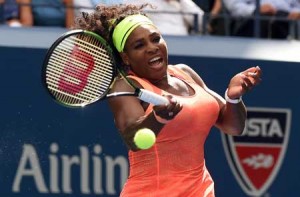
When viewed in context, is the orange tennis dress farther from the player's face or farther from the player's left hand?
the player's left hand

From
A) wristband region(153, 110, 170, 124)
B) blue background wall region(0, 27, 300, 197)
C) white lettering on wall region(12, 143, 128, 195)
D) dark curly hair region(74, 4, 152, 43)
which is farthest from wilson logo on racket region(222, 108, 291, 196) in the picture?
wristband region(153, 110, 170, 124)

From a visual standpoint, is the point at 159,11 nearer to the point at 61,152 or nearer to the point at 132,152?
the point at 61,152

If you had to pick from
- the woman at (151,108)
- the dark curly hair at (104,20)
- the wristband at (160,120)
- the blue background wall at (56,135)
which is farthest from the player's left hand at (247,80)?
the blue background wall at (56,135)

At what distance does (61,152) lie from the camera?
22.9 ft

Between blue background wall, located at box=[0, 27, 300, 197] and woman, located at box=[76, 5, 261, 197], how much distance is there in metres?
2.26

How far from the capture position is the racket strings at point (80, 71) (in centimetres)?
453

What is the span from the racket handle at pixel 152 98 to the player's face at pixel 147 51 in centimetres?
29

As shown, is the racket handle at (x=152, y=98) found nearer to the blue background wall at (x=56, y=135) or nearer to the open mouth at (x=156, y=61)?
the open mouth at (x=156, y=61)

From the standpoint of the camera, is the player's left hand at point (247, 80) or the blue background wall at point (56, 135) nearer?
the player's left hand at point (247, 80)

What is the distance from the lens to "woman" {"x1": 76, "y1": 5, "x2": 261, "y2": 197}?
14.9 feet

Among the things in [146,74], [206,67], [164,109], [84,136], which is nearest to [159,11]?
[206,67]

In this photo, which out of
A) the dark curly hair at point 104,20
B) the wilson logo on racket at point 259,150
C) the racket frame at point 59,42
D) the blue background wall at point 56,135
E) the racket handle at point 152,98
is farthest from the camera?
the wilson logo on racket at point 259,150

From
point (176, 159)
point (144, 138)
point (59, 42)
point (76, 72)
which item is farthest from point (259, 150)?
point (144, 138)

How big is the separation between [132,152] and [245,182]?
9.87 feet
